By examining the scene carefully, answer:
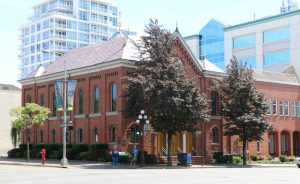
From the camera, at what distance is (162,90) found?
1779 inches

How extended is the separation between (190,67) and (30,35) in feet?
370

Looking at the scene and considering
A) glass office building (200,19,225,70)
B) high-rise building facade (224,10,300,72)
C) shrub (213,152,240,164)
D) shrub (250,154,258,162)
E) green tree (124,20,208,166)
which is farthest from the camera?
glass office building (200,19,225,70)

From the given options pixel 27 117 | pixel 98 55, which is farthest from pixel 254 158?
pixel 27 117

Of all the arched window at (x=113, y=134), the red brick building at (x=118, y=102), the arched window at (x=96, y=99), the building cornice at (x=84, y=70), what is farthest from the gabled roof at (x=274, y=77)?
the arched window at (x=113, y=134)

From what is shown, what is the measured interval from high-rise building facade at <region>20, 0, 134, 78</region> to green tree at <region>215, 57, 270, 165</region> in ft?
330

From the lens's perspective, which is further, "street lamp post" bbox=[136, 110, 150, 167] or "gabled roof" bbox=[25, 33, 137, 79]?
"gabled roof" bbox=[25, 33, 137, 79]

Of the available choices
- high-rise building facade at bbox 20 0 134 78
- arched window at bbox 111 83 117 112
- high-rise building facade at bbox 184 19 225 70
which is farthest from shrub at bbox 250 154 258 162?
high-rise building facade at bbox 20 0 134 78

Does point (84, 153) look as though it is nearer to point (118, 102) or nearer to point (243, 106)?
point (118, 102)

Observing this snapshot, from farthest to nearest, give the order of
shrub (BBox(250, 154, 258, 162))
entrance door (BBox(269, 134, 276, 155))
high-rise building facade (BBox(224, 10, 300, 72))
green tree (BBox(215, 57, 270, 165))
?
high-rise building facade (BBox(224, 10, 300, 72)) → entrance door (BBox(269, 134, 276, 155)) → shrub (BBox(250, 154, 258, 162)) → green tree (BBox(215, 57, 270, 165))

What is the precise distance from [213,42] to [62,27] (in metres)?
55.9

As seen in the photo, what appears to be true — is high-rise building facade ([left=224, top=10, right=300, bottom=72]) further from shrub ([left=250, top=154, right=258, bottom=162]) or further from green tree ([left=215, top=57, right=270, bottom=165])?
green tree ([left=215, top=57, right=270, bottom=165])

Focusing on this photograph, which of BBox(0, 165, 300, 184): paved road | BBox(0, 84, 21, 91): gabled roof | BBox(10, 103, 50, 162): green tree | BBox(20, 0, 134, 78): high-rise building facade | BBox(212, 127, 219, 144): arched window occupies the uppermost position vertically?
BBox(20, 0, 134, 78): high-rise building facade

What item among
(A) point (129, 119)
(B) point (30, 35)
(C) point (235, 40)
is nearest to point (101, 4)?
(B) point (30, 35)

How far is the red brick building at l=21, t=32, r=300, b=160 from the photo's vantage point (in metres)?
52.0
